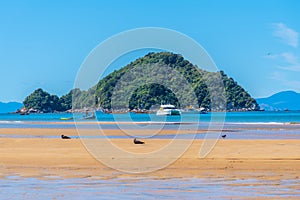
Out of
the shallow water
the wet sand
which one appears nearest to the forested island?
the wet sand

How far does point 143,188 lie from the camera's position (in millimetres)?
16688

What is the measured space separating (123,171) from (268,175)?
4.76 meters

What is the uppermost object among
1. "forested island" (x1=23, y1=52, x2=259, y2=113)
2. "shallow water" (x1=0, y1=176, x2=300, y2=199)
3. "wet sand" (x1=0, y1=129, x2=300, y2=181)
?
"forested island" (x1=23, y1=52, x2=259, y2=113)

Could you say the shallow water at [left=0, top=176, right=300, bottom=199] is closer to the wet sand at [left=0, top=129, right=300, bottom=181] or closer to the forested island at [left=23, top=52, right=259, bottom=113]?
the wet sand at [left=0, top=129, right=300, bottom=181]

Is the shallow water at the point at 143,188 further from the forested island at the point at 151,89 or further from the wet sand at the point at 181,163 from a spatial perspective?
the forested island at the point at 151,89

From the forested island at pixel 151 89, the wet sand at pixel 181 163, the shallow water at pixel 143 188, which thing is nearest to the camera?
the shallow water at pixel 143 188

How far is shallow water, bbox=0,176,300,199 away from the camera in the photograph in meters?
15.3

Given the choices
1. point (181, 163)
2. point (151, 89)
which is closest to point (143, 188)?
point (181, 163)

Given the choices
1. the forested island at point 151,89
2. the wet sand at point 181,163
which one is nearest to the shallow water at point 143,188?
the wet sand at point 181,163

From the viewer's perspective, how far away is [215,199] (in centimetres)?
1486

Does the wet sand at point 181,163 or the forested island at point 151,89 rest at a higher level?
the forested island at point 151,89

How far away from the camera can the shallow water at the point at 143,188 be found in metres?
15.3

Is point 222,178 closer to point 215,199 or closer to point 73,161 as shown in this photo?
point 215,199

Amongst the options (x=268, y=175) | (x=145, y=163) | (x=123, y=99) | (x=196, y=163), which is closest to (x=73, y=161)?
→ (x=145, y=163)
